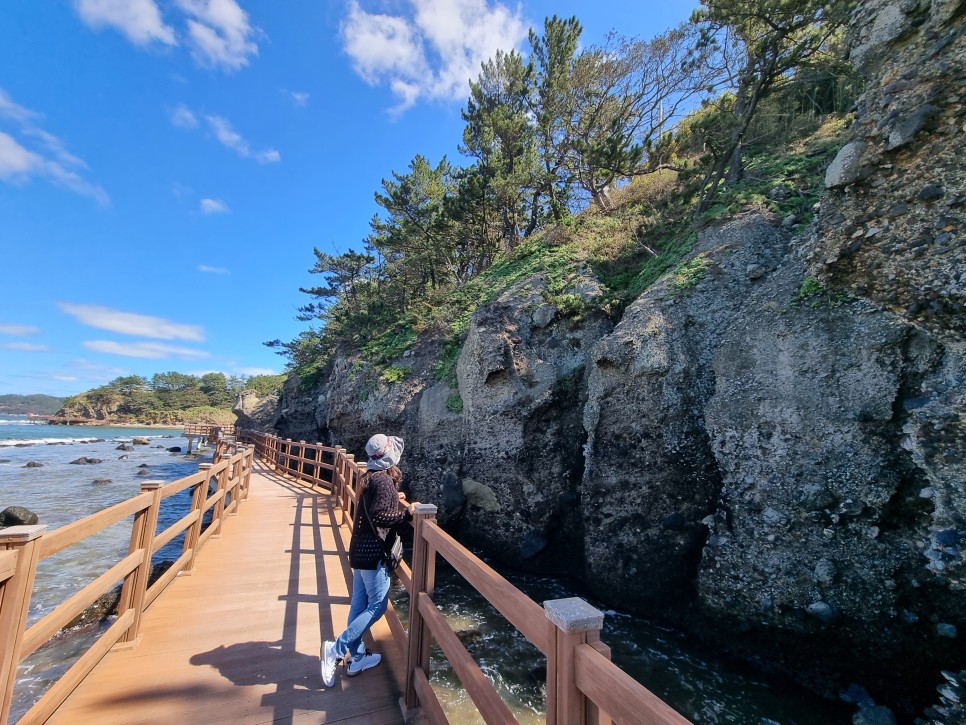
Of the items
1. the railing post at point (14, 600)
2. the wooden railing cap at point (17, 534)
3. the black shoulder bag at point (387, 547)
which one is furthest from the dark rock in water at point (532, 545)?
the wooden railing cap at point (17, 534)

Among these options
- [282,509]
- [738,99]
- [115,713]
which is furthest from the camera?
[738,99]

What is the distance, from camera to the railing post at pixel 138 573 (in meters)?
3.58

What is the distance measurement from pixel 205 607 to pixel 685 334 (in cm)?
776

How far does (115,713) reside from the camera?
9.18ft

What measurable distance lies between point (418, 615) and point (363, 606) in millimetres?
602

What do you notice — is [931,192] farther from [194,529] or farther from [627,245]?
[194,529]

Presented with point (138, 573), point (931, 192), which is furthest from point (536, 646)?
point (931, 192)

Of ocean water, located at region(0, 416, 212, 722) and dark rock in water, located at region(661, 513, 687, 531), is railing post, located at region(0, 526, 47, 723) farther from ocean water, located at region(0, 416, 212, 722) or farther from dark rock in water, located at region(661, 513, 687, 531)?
dark rock in water, located at region(661, 513, 687, 531)

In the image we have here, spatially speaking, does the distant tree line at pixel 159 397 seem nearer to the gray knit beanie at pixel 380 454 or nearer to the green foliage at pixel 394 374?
the green foliage at pixel 394 374

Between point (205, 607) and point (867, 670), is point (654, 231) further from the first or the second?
point (205, 607)

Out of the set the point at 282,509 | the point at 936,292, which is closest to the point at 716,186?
the point at 936,292

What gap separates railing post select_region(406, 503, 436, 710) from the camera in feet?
9.66

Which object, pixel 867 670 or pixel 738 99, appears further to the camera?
pixel 738 99

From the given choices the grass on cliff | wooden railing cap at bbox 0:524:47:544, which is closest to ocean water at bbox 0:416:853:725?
wooden railing cap at bbox 0:524:47:544
